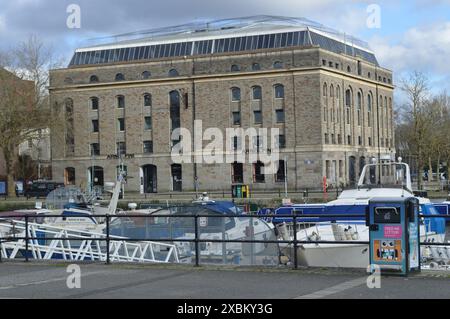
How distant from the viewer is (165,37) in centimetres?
9088

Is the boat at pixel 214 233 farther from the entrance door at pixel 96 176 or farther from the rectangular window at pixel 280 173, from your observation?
the entrance door at pixel 96 176

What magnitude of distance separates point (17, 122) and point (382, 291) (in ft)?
209

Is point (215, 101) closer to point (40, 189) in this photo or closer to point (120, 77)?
point (120, 77)

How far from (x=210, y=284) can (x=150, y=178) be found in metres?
75.2

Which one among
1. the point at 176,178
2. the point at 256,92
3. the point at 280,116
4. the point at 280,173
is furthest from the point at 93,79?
the point at 280,173

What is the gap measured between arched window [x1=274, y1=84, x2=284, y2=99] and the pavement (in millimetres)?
66285

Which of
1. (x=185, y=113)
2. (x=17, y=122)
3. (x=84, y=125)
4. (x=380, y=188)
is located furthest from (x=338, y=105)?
(x=380, y=188)

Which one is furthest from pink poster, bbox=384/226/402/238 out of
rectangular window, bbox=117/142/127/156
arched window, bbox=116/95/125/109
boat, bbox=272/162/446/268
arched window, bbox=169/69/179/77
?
arched window, bbox=116/95/125/109

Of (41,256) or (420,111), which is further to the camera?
(420,111)

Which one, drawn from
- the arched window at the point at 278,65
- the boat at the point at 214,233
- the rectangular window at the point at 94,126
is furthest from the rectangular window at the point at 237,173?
the boat at the point at 214,233

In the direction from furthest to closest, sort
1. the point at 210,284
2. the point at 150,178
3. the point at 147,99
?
the point at 150,178
the point at 147,99
the point at 210,284

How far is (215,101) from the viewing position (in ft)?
275

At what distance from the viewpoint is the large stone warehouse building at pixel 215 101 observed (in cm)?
8062
